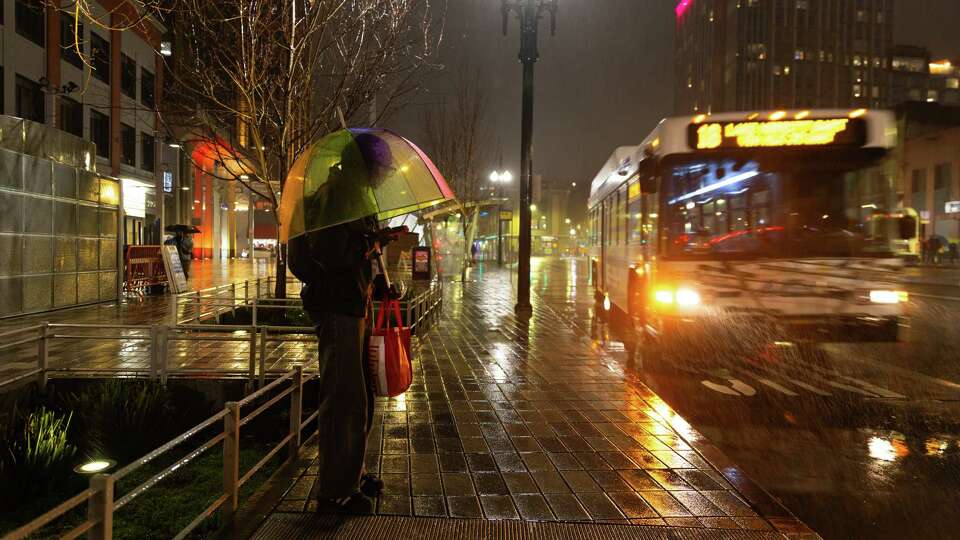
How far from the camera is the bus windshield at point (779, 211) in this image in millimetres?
8375

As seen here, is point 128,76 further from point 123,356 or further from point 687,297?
point 687,297

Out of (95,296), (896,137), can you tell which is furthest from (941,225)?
(95,296)

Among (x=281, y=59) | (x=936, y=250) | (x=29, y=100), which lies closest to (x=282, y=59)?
(x=281, y=59)

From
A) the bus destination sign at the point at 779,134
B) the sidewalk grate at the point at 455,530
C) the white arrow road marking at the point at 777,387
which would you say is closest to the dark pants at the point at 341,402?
the sidewalk grate at the point at 455,530

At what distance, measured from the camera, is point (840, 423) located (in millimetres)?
6074

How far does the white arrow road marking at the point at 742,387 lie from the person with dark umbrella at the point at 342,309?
5.38 meters

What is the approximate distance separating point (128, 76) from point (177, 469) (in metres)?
33.3

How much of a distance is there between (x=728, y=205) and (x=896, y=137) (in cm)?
235

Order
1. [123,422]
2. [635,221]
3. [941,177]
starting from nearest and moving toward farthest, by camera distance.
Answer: [123,422]
[635,221]
[941,177]

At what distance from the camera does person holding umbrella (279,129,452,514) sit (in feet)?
11.4

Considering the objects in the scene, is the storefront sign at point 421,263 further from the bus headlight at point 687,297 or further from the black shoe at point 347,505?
the black shoe at point 347,505

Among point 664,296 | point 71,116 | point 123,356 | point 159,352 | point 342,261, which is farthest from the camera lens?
point 71,116

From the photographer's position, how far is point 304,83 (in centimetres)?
1237

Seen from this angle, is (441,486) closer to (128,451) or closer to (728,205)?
(128,451)
